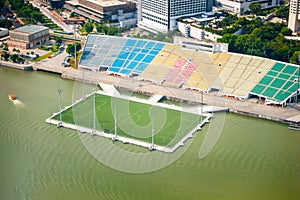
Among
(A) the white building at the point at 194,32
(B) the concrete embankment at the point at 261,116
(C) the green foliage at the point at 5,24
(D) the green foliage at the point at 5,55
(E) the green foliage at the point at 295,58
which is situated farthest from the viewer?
(C) the green foliage at the point at 5,24

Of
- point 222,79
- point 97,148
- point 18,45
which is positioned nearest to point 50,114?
point 97,148

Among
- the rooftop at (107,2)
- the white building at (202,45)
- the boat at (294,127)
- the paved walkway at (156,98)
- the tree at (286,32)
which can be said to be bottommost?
the boat at (294,127)

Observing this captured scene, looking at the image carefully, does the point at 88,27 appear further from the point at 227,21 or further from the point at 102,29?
the point at 227,21

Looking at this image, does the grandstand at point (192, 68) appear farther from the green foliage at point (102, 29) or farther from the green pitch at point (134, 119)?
the green foliage at point (102, 29)

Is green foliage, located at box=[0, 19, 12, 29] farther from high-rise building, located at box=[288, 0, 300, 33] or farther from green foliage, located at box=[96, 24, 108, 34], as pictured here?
high-rise building, located at box=[288, 0, 300, 33]

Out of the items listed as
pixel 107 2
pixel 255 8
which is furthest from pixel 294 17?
pixel 107 2

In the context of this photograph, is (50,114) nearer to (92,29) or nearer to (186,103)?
(186,103)

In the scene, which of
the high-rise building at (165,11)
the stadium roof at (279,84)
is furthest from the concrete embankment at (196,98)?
the high-rise building at (165,11)
